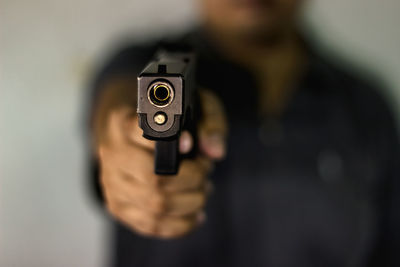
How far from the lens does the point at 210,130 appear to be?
314 millimetres

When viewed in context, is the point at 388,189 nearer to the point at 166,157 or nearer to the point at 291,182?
the point at 291,182

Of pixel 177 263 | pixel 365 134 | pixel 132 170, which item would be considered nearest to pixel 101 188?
pixel 132 170

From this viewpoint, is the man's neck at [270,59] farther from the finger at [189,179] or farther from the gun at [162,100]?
the gun at [162,100]

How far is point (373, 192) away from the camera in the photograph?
68 cm

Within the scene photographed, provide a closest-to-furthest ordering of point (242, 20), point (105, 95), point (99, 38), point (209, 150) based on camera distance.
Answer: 1. point (209, 150)
2. point (105, 95)
3. point (242, 20)
4. point (99, 38)

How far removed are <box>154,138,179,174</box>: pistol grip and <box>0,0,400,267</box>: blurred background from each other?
0.61 m

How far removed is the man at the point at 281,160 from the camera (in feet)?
2.01

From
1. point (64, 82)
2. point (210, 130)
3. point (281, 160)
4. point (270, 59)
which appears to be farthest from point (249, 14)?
point (64, 82)

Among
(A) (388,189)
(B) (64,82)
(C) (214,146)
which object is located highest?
(B) (64,82)

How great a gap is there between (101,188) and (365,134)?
52cm

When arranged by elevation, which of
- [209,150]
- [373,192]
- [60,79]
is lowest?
[373,192]

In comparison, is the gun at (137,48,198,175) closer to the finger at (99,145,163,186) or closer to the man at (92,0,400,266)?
the finger at (99,145,163,186)

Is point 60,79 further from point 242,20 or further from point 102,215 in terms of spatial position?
point 242,20

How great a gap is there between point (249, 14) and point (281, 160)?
26 cm
